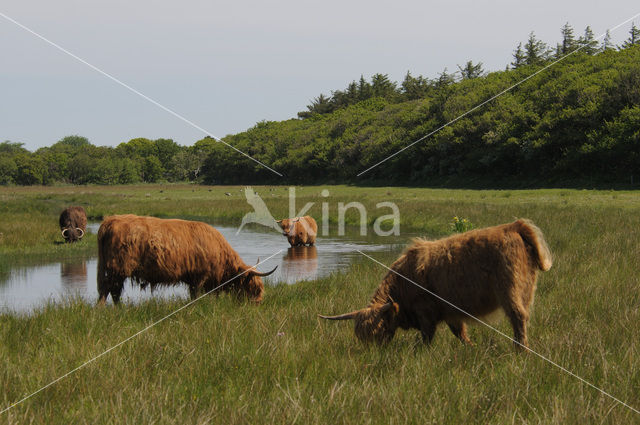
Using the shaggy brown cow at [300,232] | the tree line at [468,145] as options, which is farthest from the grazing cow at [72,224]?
the tree line at [468,145]

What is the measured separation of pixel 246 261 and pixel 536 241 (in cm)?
1058

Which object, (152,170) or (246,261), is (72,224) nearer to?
(246,261)

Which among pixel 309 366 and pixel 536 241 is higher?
pixel 536 241

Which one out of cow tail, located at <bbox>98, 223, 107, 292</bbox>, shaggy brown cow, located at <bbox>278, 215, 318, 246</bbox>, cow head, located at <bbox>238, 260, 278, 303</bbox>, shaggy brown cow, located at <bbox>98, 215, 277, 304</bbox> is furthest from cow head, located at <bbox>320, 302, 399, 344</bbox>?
shaggy brown cow, located at <bbox>278, 215, 318, 246</bbox>

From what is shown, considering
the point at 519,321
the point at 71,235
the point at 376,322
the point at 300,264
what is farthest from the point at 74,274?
the point at 519,321

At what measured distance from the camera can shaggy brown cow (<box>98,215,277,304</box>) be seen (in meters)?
7.69

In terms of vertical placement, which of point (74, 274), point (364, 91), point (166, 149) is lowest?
point (74, 274)

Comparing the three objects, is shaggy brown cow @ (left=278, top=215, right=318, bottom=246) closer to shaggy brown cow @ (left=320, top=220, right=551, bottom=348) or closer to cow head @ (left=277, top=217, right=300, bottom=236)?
cow head @ (left=277, top=217, right=300, bottom=236)

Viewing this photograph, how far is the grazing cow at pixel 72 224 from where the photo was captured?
18125 millimetres

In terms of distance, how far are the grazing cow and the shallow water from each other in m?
3.12

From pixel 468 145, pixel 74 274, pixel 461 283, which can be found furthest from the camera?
pixel 468 145

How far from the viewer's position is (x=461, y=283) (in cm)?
490

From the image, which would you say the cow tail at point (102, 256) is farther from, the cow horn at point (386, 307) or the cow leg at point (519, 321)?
the cow leg at point (519, 321)

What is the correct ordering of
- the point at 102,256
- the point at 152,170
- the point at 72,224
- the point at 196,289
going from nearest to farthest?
the point at 102,256
the point at 196,289
the point at 72,224
the point at 152,170
